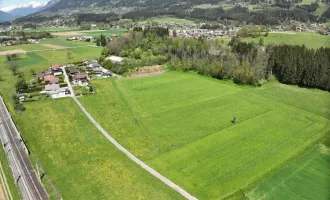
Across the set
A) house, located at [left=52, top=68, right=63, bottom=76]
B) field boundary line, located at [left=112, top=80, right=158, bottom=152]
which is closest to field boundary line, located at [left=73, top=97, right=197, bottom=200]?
field boundary line, located at [left=112, top=80, right=158, bottom=152]

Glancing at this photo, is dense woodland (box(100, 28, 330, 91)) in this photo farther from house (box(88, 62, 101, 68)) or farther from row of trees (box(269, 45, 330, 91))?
house (box(88, 62, 101, 68))

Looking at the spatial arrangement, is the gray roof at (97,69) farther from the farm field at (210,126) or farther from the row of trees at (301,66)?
the row of trees at (301,66)

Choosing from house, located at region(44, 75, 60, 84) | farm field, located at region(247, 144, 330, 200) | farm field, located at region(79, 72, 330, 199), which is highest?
house, located at region(44, 75, 60, 84)

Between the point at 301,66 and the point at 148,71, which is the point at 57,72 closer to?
the point at 148,71

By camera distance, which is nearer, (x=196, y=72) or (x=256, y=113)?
(x=256, y=113)

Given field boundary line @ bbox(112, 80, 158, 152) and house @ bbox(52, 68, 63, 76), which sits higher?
house @ bbox(52, 68, 63, 76)

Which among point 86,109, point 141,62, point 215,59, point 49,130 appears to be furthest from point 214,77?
point 49,130

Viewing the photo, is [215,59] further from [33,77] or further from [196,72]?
[33,77]
